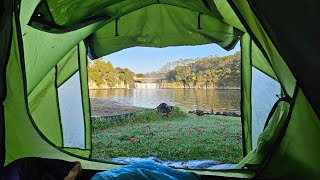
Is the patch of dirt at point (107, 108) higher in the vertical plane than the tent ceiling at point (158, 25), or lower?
lower

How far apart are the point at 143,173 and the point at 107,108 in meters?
2.68

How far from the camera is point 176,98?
3.79 metres

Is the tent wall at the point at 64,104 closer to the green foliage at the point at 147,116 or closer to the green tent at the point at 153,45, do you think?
the green tent at the point at 153,45

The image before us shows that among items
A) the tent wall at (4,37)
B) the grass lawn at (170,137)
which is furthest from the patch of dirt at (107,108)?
the tent wall at (4,37)

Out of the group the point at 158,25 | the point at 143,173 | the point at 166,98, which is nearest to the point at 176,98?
the point at 166,98

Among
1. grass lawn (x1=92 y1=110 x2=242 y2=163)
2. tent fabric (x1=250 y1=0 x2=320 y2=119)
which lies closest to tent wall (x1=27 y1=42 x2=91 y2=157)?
grass lawn (x1=92 y1=110 x2=242 y2=163)

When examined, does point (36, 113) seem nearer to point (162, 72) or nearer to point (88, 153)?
point (88, 153)

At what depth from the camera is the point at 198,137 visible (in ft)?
10.9

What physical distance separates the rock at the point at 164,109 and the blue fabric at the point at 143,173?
2503 mm

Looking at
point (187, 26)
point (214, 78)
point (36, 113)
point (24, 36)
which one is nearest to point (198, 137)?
point (214, 78)

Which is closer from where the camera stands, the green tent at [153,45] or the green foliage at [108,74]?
the green tent at [153,45]

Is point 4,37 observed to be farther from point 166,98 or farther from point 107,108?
point 166,98

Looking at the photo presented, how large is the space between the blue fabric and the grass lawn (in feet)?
5.15

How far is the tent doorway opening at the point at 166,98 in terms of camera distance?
329 cm
